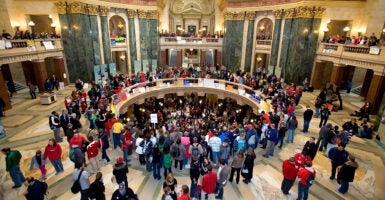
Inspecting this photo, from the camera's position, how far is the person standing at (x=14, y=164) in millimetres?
6535

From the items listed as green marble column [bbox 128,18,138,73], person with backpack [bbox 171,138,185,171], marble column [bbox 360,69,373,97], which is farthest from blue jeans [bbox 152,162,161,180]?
green marble column [bbox 128,18,138,73]

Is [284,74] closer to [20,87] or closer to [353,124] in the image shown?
[353,124]

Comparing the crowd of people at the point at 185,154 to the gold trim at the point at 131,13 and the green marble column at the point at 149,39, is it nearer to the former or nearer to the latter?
the green marble column at the point at 149,39

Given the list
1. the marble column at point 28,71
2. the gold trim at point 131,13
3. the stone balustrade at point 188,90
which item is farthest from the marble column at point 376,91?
the marble column at point 28,71

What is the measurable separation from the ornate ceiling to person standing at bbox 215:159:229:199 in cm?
2958

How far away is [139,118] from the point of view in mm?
17797

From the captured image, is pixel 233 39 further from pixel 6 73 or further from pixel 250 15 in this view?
pixel 6 73

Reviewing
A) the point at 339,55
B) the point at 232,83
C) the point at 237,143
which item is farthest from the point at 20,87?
the point at 339,55

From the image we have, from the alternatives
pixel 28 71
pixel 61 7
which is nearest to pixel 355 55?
pixel 61 7

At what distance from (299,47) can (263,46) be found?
194 inches

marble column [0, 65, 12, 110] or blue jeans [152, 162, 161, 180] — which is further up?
marble column [0, 65, 12, 110]

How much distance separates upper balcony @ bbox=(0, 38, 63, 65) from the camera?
13422mm

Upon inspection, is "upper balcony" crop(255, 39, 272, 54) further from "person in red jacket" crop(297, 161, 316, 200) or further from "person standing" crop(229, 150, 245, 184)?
"person in red jacket" crop(297, 161, 316, 200)

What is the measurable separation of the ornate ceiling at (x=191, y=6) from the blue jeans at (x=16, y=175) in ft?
96.0
